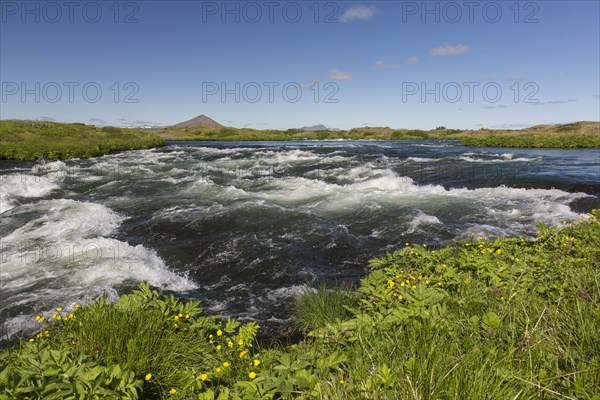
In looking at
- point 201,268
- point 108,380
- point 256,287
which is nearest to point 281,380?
point 108,380

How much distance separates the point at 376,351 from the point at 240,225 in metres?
8.00

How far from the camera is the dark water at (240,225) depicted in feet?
21.4

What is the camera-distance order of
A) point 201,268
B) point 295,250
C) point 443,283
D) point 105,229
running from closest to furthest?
point 443,283
point 201,268
point 295,250
point 105,229

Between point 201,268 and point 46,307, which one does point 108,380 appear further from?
point 201,268

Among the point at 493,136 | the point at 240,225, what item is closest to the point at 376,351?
the point at 240,225

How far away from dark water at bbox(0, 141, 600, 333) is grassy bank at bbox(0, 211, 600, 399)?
2082 millimetres

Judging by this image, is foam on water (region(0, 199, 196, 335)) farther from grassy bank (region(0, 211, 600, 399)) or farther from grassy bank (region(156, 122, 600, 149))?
grassy bank (region(156, 122, 600, 149))

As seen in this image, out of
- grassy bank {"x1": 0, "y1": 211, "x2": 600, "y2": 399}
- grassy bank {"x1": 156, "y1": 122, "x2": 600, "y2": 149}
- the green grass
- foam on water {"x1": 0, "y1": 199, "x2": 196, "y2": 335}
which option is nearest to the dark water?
foam on water {"x1": 0, "y1": 199, "x2": 196, "y2": 335}

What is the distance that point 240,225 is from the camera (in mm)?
10406

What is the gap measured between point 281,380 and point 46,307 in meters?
5.10

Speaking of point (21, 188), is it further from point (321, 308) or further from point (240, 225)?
point (321, 308)

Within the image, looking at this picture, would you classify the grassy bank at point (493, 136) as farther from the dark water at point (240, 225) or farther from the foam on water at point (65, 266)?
the foam on water at point (65, 266)

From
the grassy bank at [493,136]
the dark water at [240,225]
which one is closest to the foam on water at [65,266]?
the dark water at [240,225]

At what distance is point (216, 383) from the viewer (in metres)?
2.97
